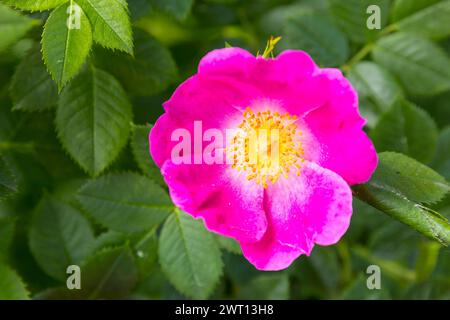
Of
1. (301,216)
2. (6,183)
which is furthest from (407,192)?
Answer: (6,183)

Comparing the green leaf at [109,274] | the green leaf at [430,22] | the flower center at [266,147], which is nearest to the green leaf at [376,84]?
the green leaf at [430,22]

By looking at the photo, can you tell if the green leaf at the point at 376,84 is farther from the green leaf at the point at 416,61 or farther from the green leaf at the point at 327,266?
the green leaf at the point at 327,266

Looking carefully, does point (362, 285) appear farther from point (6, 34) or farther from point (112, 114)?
point (6, 34)

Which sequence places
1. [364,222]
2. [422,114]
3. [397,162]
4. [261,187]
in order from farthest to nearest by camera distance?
[364,222] < [422,114] < [261,187] < [397,162]

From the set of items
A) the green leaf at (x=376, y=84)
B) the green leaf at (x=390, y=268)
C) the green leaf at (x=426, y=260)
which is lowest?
the green leaf at (x=390, y=268)

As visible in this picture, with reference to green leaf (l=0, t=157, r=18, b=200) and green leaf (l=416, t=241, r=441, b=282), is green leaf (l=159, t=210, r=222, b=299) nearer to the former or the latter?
green leaf (l=0, t=157, r=18, b=200)

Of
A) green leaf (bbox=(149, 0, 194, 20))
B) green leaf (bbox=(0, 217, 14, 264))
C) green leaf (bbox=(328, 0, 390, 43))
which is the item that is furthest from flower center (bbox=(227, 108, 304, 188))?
green leaf (bbox=(0, 217, 14, 264))

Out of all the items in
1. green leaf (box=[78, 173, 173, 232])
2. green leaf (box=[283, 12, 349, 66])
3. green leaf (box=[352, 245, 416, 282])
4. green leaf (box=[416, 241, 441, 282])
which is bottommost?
green leaf (box=[352, 245, 416, 282])

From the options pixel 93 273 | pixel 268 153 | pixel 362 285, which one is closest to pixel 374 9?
pixel 268 153
